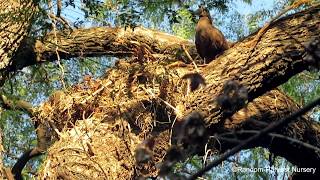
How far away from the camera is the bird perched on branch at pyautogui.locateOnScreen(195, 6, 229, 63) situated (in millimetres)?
5797

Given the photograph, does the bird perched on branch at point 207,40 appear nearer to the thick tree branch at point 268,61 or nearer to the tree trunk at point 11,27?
the thick tree branch at point 268,61

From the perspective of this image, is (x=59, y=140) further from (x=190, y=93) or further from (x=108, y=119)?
(x=190, y=93)

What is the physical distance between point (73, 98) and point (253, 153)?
11.3ft

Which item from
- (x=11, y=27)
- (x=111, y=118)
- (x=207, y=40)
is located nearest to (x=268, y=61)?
(x=207, y=40)

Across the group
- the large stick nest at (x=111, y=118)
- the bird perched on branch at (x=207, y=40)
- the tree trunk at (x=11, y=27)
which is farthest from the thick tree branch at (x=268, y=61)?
the tree trunk at (x=11, y=27)

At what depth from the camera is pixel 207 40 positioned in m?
6.02

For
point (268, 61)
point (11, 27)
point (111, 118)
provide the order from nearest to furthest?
point (268, 61)
point (111, 118)
point (11, 27)

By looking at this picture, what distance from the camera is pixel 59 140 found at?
5480mm

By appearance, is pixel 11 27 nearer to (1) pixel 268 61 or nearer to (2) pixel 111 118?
(2) pixel 111 118

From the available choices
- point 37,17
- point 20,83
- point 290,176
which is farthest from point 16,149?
point 290,176

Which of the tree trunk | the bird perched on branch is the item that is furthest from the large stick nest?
the tree trunk

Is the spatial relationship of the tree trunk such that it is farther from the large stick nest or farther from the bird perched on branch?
the bird perched on branch

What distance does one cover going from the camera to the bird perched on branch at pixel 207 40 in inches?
228

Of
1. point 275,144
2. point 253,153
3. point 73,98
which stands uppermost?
point 73,98
